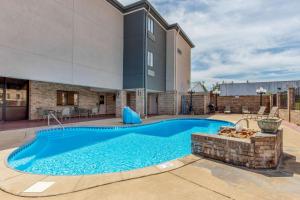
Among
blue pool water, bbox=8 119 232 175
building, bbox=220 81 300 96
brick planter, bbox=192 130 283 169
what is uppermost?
building, bbox=220 81 300 96

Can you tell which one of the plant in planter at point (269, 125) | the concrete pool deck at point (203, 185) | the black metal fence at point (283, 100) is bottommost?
the concrete pool deck at point (203, 185)

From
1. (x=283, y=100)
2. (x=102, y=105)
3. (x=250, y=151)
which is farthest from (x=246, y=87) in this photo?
(x=250, y=151)

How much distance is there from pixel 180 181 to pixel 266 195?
119 centimetres

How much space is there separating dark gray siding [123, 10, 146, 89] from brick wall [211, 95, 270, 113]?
986 cm

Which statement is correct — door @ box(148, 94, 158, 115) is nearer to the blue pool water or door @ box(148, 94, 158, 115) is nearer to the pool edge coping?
the blue pool water

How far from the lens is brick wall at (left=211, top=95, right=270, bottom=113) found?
55.9 ft

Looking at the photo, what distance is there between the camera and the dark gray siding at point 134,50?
13.1 metres

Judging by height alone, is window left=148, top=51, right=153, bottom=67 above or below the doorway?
above

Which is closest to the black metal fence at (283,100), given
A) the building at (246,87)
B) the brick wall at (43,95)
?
the brick wall at (43,95)

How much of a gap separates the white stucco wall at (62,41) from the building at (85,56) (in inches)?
1.4

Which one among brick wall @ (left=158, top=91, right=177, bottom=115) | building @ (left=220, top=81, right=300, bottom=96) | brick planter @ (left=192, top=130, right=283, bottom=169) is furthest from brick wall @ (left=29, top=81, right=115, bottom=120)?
building @ (left=220, top=81, right=300, bottom=96)

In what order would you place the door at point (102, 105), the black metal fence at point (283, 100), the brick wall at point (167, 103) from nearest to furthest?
the black metal fence at point (283, 100), the door at point (102, 105), the brick wall at point (167, 103)

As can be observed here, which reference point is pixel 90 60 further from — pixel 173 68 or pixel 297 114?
pixel 297 114

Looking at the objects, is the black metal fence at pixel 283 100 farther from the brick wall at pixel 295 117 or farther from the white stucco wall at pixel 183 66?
the white stucco wall at pixel 183 66
